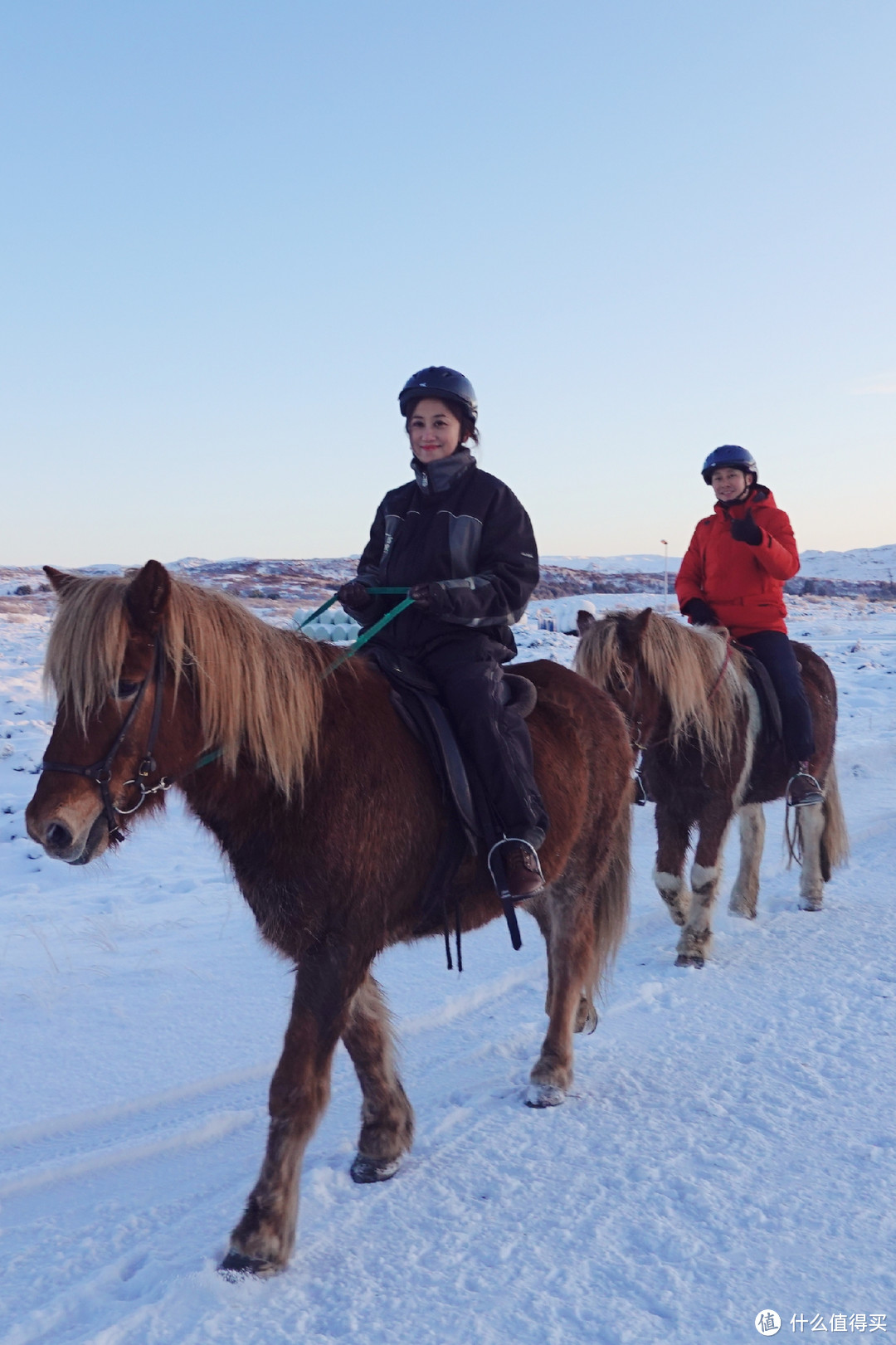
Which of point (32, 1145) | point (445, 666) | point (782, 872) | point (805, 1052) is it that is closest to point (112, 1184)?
point (32, 1145)

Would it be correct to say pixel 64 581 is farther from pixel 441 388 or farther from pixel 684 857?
pixel 684 857

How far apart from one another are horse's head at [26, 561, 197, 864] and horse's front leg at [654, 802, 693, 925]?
3888mm

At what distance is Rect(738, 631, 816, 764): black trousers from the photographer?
640cm

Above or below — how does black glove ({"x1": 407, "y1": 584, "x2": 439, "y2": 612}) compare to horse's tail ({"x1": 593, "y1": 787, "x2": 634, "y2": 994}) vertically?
above

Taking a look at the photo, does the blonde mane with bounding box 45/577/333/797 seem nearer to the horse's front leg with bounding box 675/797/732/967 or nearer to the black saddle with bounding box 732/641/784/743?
the horse's front leg with bounding box 675/797/732/967

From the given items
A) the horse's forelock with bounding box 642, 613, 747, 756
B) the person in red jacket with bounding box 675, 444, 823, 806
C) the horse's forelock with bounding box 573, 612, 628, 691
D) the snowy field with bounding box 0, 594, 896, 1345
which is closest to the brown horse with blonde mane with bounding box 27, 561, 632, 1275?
the snowy field with bounding box 0, 594, 896, 1345

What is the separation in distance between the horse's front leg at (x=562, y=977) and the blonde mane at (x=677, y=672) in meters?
1.60

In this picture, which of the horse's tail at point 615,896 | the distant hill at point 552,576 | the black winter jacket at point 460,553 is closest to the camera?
the black winter jacket at point 460,553

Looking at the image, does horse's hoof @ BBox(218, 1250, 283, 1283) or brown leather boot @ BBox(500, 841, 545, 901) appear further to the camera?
brown leather boot @ BBox(500, 841, 545, 901)

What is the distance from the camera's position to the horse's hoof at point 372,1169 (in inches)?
128

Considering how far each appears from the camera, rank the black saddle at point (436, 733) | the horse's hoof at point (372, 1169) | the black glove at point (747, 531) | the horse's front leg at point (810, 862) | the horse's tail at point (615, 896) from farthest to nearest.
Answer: the horse's front leg at point (810, 862), the black glove at point (747, 531), the horse's tail at point (615, 896), the black saddle at point (436, 733), the horse's hoof at point (372, 1169)

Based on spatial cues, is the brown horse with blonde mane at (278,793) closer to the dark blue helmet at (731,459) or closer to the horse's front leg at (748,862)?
the horse's front leg at (748,862)

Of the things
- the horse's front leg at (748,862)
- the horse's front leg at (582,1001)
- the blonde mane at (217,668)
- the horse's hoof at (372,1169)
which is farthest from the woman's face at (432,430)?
the horse's front leg at (748,862)

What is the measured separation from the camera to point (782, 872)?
304 inches
